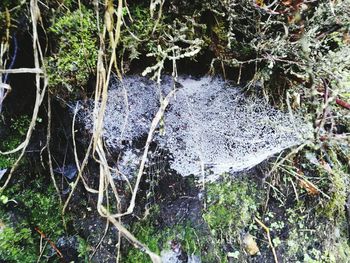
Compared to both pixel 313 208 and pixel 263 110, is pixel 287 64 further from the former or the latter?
pixel 313 208

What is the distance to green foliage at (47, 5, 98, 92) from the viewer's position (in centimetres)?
99

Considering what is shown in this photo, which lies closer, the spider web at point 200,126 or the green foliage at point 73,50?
the green foliage at point 73,50

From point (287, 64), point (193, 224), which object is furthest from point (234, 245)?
point (287, 64)

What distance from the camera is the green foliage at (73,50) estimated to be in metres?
0.99

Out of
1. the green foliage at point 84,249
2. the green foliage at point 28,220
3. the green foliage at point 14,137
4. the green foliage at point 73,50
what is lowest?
the green foliage at point 84,249

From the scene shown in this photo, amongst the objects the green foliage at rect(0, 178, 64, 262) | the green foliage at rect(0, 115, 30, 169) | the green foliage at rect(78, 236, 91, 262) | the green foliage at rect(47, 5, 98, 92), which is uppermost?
the green foliage at rect(47, 5, 98, 92)

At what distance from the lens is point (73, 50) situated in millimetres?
1018

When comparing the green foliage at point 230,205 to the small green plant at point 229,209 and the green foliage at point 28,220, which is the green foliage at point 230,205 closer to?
the small green plant at point 229,209

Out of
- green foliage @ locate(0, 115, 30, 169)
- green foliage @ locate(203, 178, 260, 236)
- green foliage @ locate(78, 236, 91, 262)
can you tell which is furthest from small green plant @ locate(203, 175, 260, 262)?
green foliage @ locate(0, 115, 30, 169)

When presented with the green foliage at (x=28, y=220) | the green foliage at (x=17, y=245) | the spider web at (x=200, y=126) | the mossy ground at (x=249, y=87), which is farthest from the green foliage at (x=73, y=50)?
the green foliage at (x=17, y=245)

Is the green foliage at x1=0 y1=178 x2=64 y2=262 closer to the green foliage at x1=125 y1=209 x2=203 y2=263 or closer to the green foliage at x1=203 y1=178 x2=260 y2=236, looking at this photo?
the green foliage at x1=125 y1=209 x2=203 y2=263

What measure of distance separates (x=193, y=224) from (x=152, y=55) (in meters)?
0.56

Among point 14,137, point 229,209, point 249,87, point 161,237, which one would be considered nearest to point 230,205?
point 229,209

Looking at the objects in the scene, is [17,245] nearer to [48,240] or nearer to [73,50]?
[48,240]
